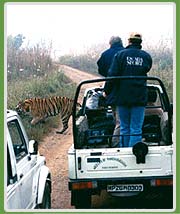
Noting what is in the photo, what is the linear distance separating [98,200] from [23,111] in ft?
9.99

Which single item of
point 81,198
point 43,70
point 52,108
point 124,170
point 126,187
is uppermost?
point 43,70

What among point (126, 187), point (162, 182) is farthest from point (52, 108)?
point (162, 182)

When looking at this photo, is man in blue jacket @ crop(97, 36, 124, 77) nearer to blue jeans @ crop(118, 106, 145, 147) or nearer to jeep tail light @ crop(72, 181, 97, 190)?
blue jeans @ crop(118, 106, 145, 147)

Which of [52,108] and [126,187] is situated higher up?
[52,108]

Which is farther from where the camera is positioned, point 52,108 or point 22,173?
point 52,108

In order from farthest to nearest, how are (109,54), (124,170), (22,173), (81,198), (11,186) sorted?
1. (109,54)
2. (81,198)
3. (124,170)
4. (22,173)
5. (11,186)

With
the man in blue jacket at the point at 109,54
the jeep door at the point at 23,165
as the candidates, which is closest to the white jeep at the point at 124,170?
the jeep door at the point at 23,165

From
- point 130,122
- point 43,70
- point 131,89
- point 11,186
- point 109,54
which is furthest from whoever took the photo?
point 43,70

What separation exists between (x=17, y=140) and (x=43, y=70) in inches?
158

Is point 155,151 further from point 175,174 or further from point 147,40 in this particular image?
point 147,40

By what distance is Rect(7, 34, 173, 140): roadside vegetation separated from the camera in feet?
20.4

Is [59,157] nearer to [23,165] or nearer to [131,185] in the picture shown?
[131,185]

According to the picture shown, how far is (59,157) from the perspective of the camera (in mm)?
7355

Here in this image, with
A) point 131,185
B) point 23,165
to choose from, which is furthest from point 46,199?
point 131,185
